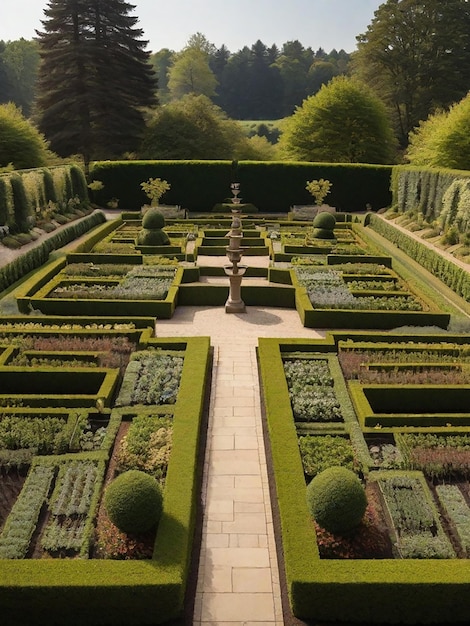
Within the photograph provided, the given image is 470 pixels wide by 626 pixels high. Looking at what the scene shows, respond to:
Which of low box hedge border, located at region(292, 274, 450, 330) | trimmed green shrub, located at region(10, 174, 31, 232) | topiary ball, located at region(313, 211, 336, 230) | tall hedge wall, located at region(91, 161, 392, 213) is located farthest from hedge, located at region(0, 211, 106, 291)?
topiary ball, located at region(313, 211, 336, 230)

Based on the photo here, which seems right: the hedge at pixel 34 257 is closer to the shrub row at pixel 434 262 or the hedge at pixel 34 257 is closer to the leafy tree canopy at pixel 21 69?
the shrub row at pixel 434 262

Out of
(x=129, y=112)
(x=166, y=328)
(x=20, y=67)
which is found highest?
(x=20, y=67)

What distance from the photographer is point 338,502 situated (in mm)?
7852

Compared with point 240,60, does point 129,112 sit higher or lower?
lower

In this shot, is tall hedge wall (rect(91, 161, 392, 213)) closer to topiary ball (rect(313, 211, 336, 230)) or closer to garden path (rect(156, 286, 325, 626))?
topiary ball (rect(313, 211, 336, 230))

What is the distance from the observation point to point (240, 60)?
4385 inches

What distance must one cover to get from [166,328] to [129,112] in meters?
42.4

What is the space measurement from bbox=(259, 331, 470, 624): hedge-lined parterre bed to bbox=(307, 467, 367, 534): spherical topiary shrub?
0.96ft

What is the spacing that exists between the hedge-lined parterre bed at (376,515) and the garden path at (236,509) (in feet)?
1.41

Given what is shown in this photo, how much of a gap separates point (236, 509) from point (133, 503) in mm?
2165

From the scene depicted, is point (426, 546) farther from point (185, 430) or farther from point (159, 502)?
point (185, 430)

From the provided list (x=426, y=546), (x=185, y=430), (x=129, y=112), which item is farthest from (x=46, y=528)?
(x=129, y=112)

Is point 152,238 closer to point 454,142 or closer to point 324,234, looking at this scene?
Answer: point 324,234

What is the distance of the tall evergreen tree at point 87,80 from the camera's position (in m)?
51.8
